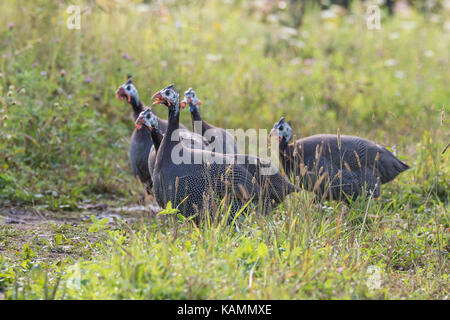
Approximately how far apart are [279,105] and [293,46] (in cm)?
195

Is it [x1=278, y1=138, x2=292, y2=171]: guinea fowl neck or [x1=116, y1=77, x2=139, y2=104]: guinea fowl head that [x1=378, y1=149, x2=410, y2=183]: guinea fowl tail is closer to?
[x1=278, y1=138, x2=292, y2=171]: guinea fowl neck

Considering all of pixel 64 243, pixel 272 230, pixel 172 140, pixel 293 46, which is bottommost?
pixel 64 243

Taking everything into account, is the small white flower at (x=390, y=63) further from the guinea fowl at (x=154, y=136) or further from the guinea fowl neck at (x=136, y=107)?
the guinea fowl at (x=154, y=136)

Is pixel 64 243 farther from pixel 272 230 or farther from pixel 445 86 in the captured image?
pixel 445 86

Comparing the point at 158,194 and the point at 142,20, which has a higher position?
the point at 142,20

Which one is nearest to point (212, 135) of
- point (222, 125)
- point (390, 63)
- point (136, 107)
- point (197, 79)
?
point (136, 107)

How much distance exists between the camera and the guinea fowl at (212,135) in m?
5.17

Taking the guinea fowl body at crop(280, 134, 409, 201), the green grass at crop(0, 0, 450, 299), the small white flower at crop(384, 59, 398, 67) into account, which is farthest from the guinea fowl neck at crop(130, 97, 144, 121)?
the small white flower at crop(384, 59, 398, 67)

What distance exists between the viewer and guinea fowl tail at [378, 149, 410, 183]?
4.94 metres

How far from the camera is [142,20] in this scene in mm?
8016

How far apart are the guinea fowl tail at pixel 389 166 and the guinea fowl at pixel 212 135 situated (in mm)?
1176

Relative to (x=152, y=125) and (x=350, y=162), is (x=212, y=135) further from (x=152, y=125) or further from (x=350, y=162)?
(x=350, y=162)
